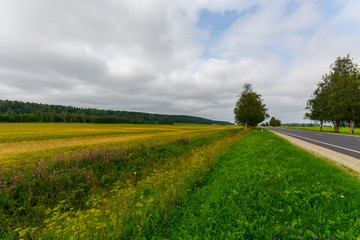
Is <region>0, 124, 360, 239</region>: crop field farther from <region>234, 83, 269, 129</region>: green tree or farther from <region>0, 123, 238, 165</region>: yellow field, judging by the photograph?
<region>234, 83, 269, 129</region>: green tree

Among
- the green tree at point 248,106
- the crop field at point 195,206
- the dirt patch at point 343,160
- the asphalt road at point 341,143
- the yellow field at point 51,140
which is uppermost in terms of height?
the green tree at point 248,106

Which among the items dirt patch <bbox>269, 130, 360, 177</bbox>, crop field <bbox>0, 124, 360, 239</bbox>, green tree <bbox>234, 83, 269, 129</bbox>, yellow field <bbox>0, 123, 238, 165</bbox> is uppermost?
green tree <bbox>234, 83, 269, 129</bbox>

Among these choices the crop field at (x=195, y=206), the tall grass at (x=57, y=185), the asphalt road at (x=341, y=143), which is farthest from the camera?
the asphalt road at (x=341, y=143)

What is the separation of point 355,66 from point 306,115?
17.5 m

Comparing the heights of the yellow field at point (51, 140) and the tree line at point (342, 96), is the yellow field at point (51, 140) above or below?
below

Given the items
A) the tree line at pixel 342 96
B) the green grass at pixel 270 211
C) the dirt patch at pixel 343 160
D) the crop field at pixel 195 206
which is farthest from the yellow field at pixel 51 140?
the tree line at pixel 342 96

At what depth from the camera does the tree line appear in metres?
28.5

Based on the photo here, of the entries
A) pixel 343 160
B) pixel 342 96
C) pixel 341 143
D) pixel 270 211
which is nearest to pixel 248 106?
pixel 342 96

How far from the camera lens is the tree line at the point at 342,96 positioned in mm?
28500

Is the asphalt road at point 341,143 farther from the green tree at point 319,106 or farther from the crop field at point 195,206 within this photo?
the green tree at point 319,106

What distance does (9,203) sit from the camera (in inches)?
199

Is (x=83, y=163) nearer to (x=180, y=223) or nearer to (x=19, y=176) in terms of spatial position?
(x=19, y=176)

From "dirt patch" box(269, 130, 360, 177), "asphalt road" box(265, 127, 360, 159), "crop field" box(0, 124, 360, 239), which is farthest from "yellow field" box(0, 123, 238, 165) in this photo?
"asphalt road" box(265, 127, 360, 159)

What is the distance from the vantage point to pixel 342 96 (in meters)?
29.6
